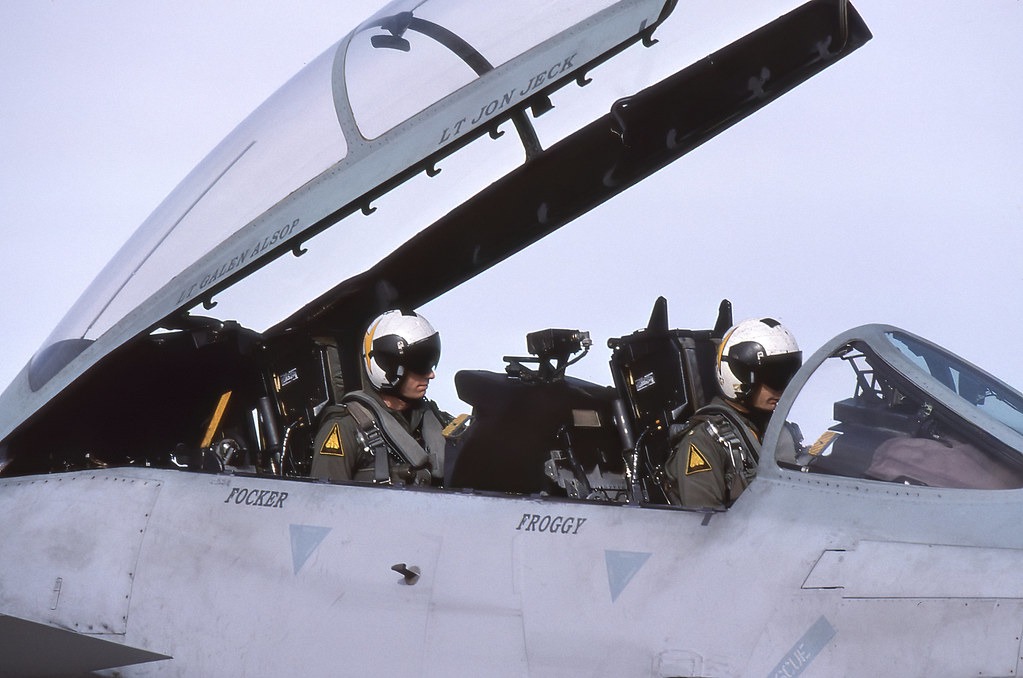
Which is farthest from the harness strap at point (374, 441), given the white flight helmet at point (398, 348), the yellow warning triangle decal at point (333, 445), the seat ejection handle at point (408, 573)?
the seat ejection handle at point (408, 573)

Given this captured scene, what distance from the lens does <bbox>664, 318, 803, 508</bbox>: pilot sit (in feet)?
14.1

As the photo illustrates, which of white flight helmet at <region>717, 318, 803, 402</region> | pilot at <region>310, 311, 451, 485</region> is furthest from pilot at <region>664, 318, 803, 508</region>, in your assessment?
pilot at <region>310, 311, 451, 485</region>

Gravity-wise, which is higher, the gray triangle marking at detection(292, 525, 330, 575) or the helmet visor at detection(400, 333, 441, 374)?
the helmet visor at detection(400, 333, 441, 374)

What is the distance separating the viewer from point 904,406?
135 inches

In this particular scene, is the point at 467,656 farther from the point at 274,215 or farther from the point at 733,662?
the point at 274,215

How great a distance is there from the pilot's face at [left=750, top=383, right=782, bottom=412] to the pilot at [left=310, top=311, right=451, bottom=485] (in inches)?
57.2

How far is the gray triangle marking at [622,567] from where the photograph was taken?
11.4ft

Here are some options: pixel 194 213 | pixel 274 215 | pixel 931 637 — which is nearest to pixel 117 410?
pixel 194 213

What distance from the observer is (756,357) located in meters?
4.63

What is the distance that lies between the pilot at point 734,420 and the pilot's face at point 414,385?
1.25 meters

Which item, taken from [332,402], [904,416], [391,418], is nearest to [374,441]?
[391,418]

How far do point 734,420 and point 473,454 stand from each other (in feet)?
3.67

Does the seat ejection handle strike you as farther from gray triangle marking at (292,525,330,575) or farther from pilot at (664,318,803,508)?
pilot at (664,318,803,508)

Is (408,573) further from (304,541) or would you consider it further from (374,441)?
(374,441)
